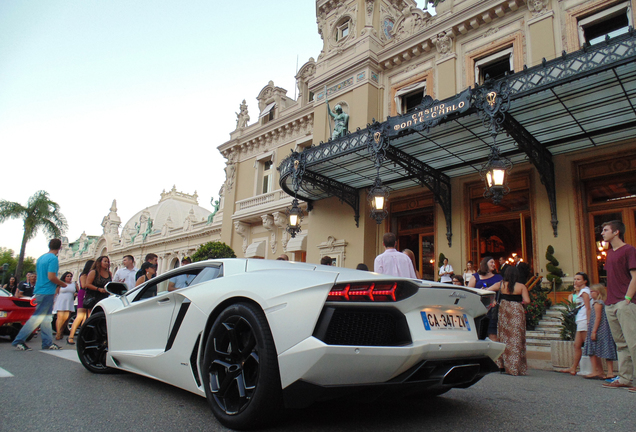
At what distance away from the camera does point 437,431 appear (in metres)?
2.54

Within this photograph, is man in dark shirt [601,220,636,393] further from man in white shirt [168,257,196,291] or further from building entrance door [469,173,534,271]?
building entrance door [469,173,534,271]

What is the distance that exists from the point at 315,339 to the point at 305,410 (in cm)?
99

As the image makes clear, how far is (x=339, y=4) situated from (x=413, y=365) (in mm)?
17878

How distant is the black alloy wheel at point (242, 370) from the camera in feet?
7.89

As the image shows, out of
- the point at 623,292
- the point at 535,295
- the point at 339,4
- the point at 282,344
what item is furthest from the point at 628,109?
the point at 339,4

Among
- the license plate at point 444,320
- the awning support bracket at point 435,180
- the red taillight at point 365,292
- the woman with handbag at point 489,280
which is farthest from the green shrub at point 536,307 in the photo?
the red taillight at point 365,292

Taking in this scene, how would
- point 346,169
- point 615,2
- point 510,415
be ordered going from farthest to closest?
point 346,169
point 615,2
point 510,415

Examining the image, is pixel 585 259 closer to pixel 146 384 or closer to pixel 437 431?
pixel 437 431

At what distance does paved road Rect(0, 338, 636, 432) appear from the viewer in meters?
2.62

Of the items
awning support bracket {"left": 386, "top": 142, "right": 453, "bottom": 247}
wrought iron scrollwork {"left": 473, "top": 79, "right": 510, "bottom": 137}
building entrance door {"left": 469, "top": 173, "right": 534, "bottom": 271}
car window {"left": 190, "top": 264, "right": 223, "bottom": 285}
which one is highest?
wrought iron scrollwork {"left": 473, "top": 79, "right": 510, "bottom": 137}

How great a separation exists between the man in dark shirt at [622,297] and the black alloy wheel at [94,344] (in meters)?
5.71

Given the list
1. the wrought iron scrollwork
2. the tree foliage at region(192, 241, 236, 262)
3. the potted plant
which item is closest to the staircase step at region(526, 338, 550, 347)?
the potted plant

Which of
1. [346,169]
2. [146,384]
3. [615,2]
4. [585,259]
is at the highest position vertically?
[615,2]

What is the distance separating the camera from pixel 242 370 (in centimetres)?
260
